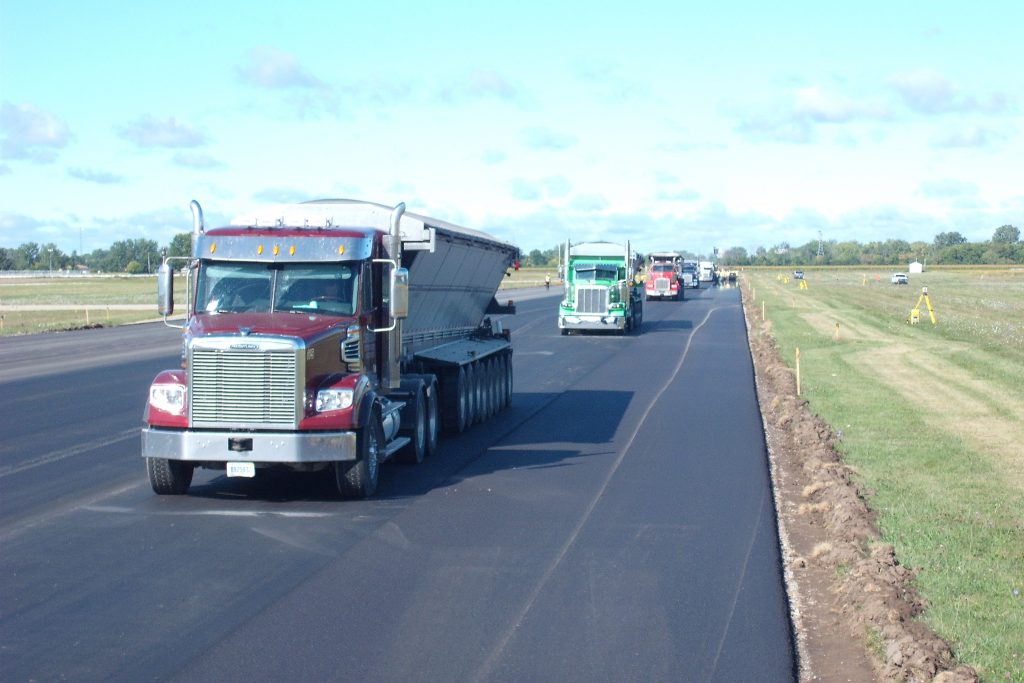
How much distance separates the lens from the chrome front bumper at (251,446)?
37.3ft

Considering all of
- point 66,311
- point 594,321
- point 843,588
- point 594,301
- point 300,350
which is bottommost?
point 843,588

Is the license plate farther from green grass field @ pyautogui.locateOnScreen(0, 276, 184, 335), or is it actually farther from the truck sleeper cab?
the truck sleeper cab

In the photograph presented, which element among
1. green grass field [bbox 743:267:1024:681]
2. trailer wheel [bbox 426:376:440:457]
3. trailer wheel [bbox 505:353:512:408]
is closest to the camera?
green grass field [bbox 743:267:1024:681]

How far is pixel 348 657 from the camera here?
7129 mm

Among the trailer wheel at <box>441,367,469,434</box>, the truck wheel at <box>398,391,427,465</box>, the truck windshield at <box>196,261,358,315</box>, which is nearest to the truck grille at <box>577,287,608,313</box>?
the trailer wheel at <box>441,367,469,434</box>

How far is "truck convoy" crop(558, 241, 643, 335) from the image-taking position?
40219mm

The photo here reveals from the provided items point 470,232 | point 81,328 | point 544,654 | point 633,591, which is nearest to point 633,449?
point 470,232

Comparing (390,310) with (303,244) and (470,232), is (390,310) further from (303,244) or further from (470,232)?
(470,232)

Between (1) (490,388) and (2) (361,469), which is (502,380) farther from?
(2) (361,469)

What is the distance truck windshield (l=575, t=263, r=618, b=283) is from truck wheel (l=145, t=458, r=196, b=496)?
96.6 feet

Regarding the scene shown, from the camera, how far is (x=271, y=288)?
1253 cm

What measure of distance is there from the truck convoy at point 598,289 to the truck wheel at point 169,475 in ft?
93.5

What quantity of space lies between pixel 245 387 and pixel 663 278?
2416 inches

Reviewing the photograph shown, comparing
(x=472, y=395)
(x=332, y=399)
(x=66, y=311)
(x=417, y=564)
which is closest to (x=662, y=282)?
(x=66, y=311)
